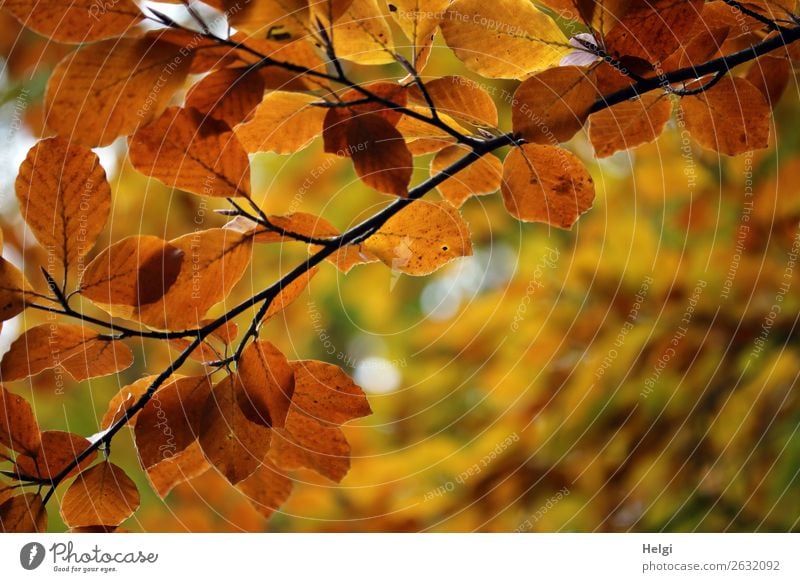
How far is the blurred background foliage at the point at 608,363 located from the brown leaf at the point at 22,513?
287 millimetres

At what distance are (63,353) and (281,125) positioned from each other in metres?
0.14

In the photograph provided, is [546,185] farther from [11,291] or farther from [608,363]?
[608,363]

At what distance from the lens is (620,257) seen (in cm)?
68

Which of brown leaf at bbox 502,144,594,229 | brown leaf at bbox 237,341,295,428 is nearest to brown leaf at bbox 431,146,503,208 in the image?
brown leaf at bbox 502,144,594,229

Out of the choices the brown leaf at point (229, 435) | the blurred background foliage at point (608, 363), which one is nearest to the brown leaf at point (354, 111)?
the brown leaf at point (229, 435)

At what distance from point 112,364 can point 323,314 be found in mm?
677

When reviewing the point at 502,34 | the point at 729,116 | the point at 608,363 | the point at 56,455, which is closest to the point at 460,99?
the point at 502,34

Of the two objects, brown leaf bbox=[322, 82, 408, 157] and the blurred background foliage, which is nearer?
brown leaf bbox=[322, 82, 408, 157]

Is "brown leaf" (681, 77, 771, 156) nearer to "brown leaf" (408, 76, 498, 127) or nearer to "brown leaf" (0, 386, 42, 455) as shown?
"brown leaf" (408, 76, 498, 127)

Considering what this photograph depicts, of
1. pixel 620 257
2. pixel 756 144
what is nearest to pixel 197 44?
pixel 756 144

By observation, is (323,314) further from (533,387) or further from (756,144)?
(756,144)

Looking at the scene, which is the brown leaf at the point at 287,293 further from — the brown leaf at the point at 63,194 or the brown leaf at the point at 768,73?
the brown leaf at the point at 768,73

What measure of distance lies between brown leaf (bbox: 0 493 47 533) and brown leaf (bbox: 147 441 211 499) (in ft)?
0.17

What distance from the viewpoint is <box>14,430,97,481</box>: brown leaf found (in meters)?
0.31
